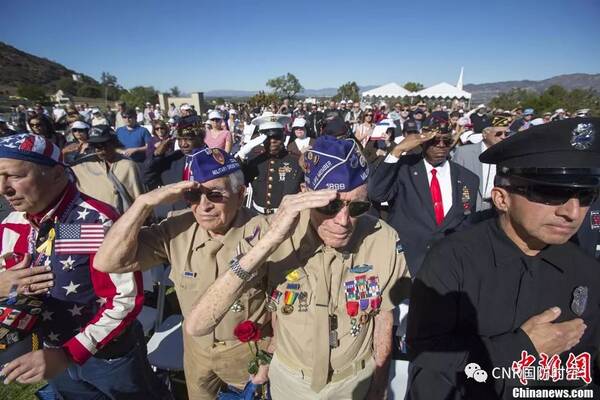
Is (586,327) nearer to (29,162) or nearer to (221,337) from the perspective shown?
(221,337)

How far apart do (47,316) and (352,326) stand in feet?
6.58

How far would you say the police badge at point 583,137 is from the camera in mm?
1445

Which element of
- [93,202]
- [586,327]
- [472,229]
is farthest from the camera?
[93,202]

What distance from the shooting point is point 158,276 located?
413cm

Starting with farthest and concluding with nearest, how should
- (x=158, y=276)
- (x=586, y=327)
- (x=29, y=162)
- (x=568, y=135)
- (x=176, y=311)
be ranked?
(x=176, y=311), (x=158, y=276), (x=29, y=162), (x=586, y=327), (x=568, y=135)

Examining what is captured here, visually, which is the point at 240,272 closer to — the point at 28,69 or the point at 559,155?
the point at 559,155

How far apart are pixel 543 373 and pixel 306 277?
1.27m

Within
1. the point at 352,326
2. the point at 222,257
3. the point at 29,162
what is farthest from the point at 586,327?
the point at 29,162

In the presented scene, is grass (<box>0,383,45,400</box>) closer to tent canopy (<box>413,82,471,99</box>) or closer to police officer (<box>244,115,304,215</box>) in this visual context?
police officer (<box>244,115,304,215</box>)

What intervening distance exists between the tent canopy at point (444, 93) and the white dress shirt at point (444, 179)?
24621mm

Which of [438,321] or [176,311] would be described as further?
[176,311]

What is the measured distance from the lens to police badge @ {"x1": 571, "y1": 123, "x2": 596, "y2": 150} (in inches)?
56.9

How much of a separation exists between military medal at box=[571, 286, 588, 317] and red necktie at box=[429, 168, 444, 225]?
7.13ft

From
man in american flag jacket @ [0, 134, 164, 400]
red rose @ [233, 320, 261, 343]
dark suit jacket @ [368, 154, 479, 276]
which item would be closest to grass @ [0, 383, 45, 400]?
man in american flag jacket @ [0, 134, 164, 400]
